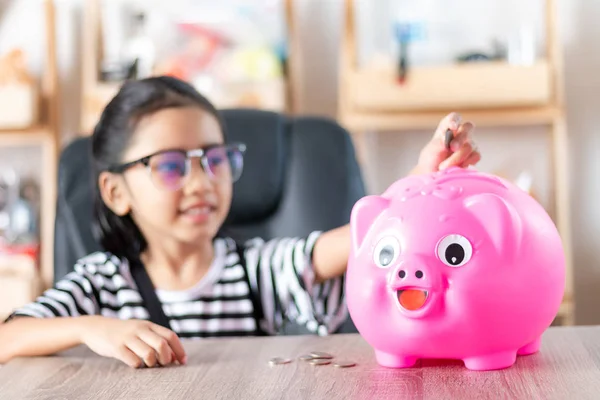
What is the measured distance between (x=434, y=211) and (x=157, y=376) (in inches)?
12.4

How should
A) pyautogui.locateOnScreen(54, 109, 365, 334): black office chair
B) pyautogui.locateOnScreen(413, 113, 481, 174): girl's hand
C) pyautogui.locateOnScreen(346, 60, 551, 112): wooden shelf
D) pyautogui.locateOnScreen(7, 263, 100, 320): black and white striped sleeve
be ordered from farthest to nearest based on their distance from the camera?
pyautogui.locateOnScreen(346, 60, 551, 112): wooden shelf < pyautogui.locateOnScreen(54, 109, 365, 334): black office chair < pyautogui.locateOnScreen(7, 263, 100, 320): black and white striped sleeve < pyautogui.locateOnScreen(413, 113, 481, 174): girl's hand

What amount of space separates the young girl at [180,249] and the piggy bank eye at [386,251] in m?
0.46

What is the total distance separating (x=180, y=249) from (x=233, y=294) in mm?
118

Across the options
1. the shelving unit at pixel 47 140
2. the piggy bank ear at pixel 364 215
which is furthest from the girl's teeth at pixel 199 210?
the shelving unit at pixel 47 140

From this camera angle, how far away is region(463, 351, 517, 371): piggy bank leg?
2.63ft

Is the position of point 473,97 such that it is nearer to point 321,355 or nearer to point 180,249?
point 180,249

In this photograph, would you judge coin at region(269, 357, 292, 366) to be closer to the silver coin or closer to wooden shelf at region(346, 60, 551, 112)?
the silver coin

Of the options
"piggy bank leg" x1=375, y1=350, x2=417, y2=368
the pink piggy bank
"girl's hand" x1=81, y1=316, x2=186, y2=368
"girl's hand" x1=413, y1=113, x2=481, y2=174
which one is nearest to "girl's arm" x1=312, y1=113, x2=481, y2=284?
"girl's hand" x1=413, y1=113, x2=481, y2=174

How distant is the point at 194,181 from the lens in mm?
1296

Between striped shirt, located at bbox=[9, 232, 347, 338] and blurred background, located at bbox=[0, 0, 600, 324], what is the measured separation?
1.13 meters

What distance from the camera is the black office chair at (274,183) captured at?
5.26 feet

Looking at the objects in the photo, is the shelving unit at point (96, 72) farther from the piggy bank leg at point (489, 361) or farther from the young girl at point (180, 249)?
the piggy bank leg at point (489, 361)

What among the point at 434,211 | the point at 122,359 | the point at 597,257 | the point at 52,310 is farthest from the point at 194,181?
the point at 597,257

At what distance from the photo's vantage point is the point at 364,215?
851 mm
